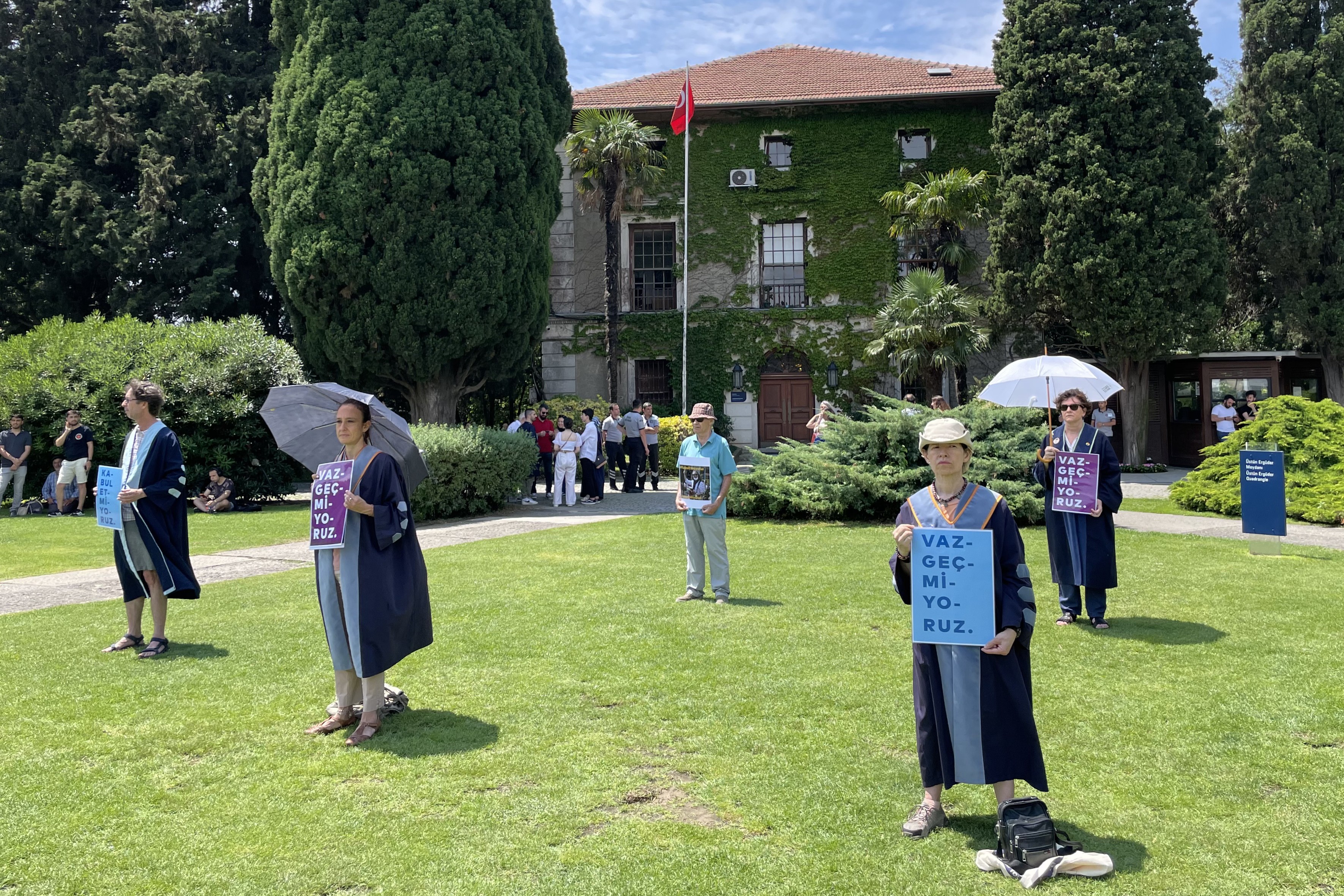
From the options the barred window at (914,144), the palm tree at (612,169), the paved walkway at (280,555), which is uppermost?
the barred window at (914,144)

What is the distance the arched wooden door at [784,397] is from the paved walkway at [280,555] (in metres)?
11.2

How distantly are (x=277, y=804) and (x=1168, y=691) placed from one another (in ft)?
16.9

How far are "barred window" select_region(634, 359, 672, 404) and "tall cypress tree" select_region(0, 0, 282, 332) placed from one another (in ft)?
38.3

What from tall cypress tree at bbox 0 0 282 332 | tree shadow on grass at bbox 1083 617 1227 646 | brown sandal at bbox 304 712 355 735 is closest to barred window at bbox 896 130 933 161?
tall cypress tree at bbox 0 0 282 332

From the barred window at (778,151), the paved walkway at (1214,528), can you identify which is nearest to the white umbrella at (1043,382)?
the paved walkway at (1214,528)

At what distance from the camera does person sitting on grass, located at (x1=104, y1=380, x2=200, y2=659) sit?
7.11 metres

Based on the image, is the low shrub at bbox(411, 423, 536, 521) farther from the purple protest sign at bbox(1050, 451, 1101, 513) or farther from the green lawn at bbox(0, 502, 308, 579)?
the purple protest sign at bbox(1050, 451, 1101, 513)

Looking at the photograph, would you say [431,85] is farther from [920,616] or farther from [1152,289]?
[920,616]

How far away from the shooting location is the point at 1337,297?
25.5 m

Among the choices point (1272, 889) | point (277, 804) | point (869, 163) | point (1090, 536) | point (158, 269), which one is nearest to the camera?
point (1272, 889)

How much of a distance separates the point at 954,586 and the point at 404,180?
18604mm

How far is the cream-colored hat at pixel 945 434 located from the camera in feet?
12.9

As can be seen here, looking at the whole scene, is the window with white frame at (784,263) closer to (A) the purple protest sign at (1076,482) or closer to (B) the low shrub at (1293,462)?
(B) the low shrub at (1293,462)

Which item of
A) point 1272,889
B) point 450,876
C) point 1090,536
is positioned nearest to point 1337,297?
point 1090,536
